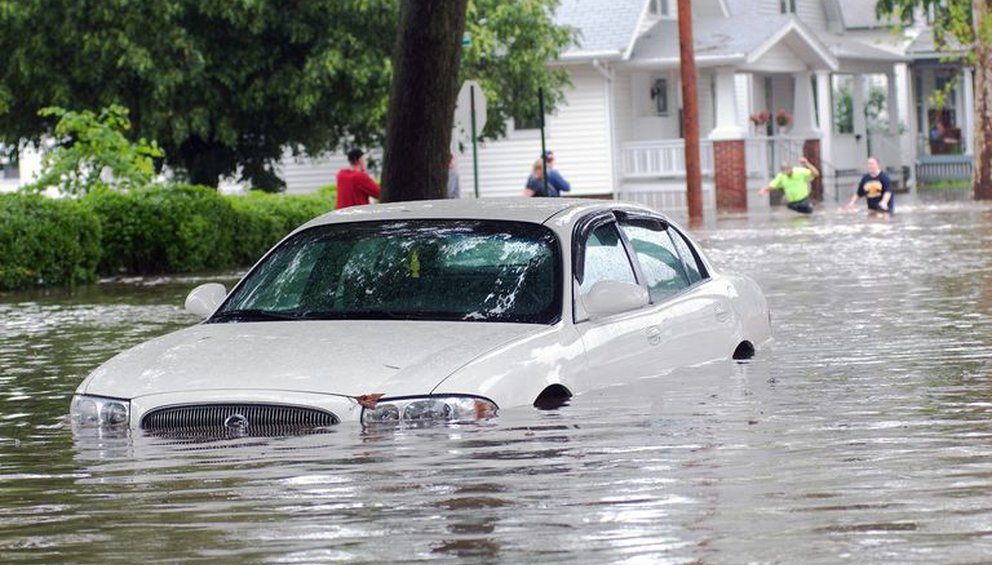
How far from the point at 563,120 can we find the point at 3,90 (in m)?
15.3

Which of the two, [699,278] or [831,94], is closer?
[699,278]

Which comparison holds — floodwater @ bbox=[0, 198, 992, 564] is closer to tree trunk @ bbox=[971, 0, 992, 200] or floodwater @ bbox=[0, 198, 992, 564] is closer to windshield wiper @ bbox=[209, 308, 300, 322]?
windshield wiper @ bbox=[209, 308, 300, 322]

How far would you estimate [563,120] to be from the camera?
167 feet

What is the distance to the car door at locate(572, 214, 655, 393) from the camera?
9.59 metres

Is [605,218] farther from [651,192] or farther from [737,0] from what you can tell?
[737,0]

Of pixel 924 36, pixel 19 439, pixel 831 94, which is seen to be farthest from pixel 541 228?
pixel 924 36

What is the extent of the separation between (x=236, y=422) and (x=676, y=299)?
279 cm

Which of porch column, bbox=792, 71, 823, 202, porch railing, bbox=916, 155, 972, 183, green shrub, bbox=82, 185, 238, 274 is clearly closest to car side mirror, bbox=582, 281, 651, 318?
green shrub, bbox=82, 185, 238, 274

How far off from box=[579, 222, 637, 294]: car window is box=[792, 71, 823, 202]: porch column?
43.7 m

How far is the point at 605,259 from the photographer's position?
10305 mm

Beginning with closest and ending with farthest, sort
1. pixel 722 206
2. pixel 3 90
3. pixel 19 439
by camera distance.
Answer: pixel 19 439 → pixel 3 90 → pixel 722 206

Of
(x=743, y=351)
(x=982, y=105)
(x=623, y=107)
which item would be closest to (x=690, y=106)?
(x=623, y=107)

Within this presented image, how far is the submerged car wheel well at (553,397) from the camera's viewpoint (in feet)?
29.8

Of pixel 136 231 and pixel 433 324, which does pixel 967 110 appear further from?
pixel 433 324
